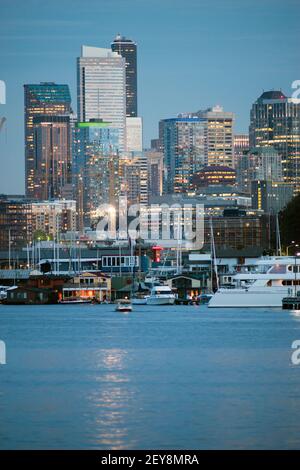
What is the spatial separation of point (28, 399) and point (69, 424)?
4.80 m

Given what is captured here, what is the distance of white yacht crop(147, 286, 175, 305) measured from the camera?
107 meters

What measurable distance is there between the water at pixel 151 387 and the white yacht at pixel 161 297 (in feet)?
Result: 102

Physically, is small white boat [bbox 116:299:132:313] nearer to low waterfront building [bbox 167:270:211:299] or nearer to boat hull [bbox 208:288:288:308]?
boat hull [bbox 208:288:288:308]

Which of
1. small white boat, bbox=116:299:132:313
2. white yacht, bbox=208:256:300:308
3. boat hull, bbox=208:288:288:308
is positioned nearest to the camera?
white yacht, bbox=208:256:300:308

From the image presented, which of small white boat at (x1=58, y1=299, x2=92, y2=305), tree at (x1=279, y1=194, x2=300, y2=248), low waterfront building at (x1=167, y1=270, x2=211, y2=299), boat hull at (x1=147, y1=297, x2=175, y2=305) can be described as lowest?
small white boat at (x1=58, y1=299, x2=92, y2=305)

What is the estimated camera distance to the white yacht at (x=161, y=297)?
107m

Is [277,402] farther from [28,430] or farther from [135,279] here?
[135,279]

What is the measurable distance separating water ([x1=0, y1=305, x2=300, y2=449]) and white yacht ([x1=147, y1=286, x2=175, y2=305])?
102ft

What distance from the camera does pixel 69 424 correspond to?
123ft

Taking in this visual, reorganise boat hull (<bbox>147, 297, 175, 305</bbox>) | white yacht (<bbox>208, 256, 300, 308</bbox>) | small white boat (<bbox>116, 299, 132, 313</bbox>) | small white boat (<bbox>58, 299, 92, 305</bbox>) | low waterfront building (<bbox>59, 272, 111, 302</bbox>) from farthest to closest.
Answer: low waterfront building (<bbox>59, 272, 111, 302</bbox>), small white boat (<bbox>58, 299, 92, 305</bbox>), boat hull (<bbox>147, 297, 175, 305</bbox>), small white boat (<bbox>116, 299, 132, 313</bbox>), white yacht (<bbox>208, 256, 300, 308</bbox>)

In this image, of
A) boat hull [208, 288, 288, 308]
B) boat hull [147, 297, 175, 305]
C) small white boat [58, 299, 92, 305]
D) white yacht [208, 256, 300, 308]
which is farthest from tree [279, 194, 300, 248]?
white yacht [208, 256, 300, 308]

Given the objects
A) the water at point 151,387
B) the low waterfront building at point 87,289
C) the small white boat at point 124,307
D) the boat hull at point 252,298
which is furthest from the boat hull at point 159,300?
the water at point 151,387

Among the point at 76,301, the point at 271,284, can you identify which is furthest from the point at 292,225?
the point at 271,284
